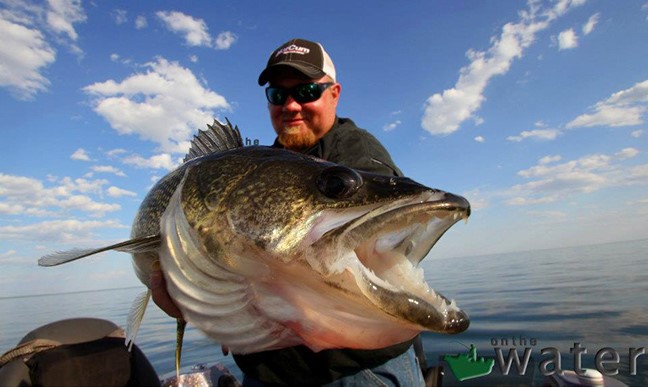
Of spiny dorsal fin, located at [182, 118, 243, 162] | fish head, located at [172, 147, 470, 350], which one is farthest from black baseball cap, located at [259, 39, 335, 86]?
fish head, located at [172, 147, 470, 350]

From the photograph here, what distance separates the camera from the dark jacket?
87.0 inches

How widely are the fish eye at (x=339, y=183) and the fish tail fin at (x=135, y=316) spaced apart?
1488mm

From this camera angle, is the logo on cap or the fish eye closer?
the fish eye

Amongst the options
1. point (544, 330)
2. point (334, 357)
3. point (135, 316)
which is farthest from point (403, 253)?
point (544, 330)

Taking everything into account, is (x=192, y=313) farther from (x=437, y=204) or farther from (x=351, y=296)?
(x=437, y=204)

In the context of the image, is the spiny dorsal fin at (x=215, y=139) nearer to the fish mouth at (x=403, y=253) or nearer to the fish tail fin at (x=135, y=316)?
the fish tail fin at (x=135, y=316)

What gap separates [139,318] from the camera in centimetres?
→ 245

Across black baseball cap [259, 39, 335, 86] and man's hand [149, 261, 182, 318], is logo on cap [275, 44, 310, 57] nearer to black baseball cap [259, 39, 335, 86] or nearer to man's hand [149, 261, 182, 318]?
black baseball cap [259, 39, 335, 86]

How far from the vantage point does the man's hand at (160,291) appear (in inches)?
81.3

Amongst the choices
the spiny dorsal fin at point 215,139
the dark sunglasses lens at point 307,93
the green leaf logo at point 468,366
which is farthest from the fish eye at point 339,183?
the green leaf logo at point 468,366

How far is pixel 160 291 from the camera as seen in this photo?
82.0 inches

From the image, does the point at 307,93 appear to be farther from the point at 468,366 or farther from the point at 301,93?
the point at 468,366

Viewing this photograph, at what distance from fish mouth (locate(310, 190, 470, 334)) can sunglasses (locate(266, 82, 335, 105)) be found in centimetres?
205

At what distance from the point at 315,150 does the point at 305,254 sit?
4.73 ft
